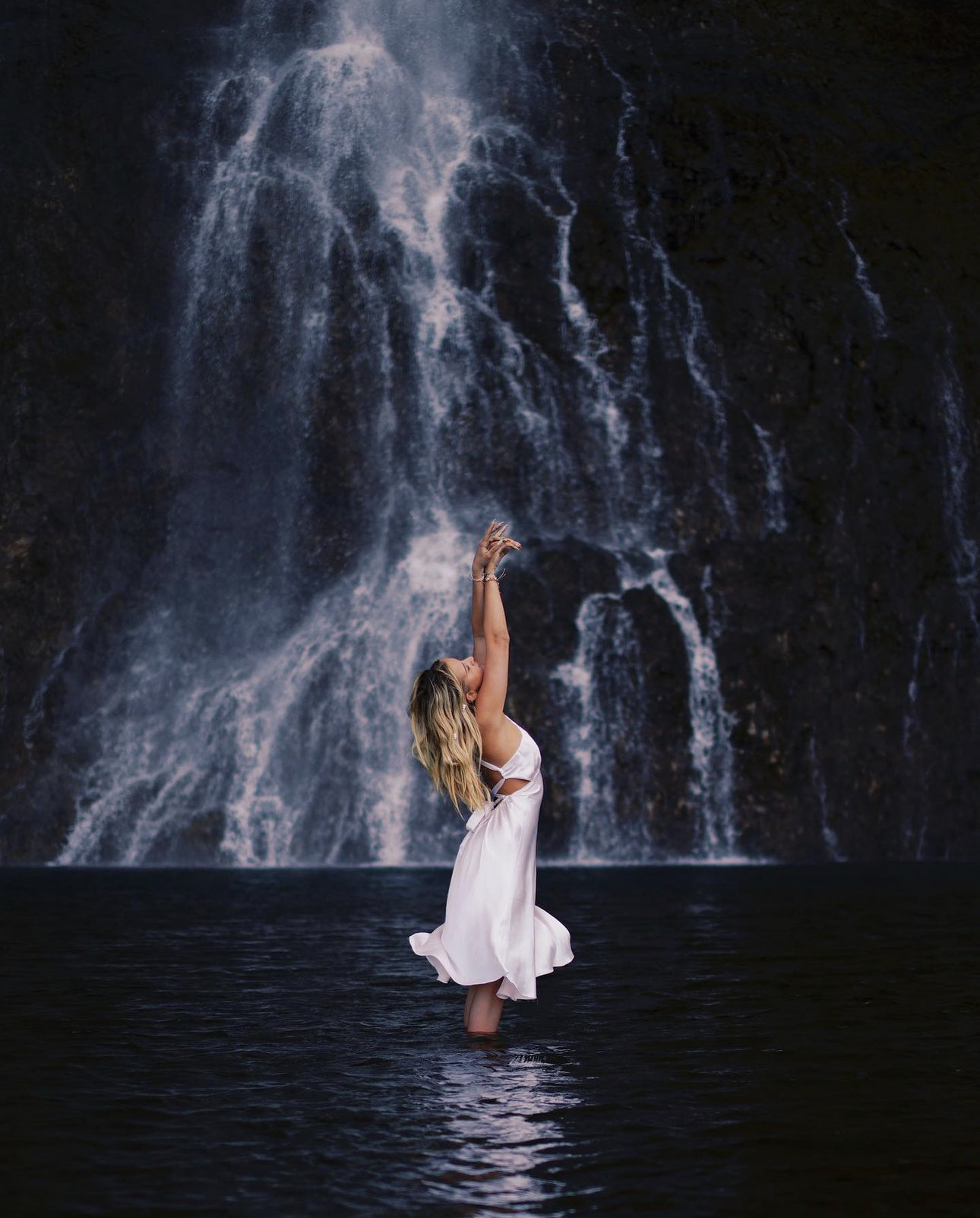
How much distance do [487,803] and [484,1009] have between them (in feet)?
3.50

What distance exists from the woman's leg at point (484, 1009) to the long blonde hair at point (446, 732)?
3.44 ft

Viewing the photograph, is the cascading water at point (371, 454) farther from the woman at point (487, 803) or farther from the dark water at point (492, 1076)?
the woman at point (487, 803)

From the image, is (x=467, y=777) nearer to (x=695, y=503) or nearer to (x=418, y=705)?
(x=418, y=705)

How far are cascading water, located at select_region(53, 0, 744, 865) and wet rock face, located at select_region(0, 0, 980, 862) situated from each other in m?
0.11

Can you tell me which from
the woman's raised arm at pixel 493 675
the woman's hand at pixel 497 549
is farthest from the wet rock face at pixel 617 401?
the woman's hand at pixel 497 549

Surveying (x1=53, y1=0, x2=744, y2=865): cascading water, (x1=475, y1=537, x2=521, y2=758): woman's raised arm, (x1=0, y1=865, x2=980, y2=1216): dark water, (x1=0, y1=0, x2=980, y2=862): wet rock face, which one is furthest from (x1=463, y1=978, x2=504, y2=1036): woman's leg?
(x1=0, y1=0, x2=980, y2=862): wet rock face

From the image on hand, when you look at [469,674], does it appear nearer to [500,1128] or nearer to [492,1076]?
[492,1076]

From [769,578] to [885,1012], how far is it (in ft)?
64.9

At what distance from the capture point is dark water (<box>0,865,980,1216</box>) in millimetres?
4988

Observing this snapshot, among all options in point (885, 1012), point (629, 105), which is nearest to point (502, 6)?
point (629, 105)

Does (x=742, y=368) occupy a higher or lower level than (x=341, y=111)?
lower

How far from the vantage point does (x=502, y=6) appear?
36.7 m

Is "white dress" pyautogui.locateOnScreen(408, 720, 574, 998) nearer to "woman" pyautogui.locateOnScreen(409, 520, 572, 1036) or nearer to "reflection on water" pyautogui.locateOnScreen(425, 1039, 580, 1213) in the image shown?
"woman" pyautogui.locateOnScreen(409, 520, 572, 1036)

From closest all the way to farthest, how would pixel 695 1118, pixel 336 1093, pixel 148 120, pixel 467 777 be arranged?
pixel 695 1118
pixel 336 1093
pixel 467 777
pixel 148 120
